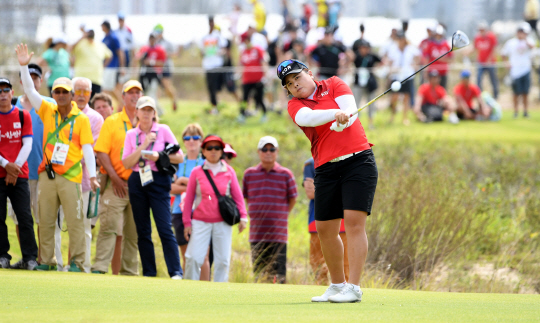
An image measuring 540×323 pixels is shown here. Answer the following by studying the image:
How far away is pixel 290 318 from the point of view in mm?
4867

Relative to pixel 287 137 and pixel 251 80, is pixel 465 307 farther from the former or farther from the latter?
pixel 251 80

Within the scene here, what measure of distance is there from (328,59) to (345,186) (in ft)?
42.2

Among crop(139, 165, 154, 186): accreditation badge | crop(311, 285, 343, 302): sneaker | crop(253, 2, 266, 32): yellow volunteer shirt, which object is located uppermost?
crop(253, 2, 266, 32): yellow volunteer shirt

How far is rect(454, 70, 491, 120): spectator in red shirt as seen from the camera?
20359 mm

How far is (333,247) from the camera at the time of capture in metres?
6.34

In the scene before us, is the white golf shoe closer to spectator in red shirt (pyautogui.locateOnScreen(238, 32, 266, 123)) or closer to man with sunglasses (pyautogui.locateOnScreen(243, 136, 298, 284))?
man with sunglasses (pyautogui.locateOnScreen(243, 136, 298, 284))

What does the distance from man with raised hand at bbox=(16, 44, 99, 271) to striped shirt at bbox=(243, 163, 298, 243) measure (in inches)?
91.9

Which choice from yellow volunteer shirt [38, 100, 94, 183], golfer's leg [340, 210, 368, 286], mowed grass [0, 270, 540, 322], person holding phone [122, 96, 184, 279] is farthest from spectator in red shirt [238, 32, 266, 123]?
golfer's leg [340, 210, 368, 286]

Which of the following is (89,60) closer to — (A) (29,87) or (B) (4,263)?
(A) (29,87)

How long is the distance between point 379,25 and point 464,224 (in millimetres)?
29256

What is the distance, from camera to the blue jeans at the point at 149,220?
9.14 m

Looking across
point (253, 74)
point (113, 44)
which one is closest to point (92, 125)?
point (113, 44)

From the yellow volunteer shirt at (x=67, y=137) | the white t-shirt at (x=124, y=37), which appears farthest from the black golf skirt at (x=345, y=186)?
the white t-shirt at (x=124, y=37)

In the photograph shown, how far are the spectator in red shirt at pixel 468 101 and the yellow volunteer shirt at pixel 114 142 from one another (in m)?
12.6
